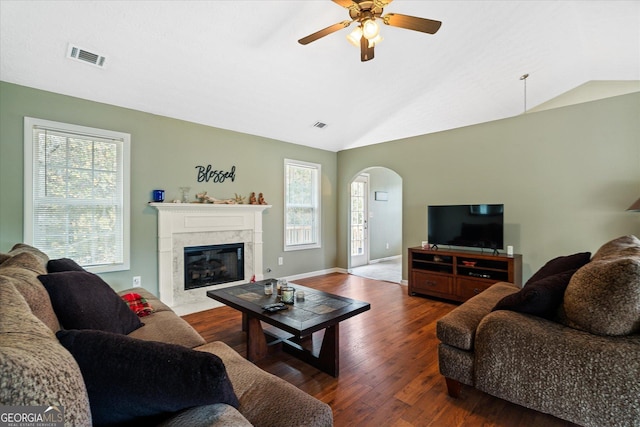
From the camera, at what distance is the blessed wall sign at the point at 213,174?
13.5ft


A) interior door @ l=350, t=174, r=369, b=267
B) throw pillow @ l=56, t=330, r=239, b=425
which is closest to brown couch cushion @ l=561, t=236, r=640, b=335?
throw pillow @ l=56, t=330, r=239, b=425

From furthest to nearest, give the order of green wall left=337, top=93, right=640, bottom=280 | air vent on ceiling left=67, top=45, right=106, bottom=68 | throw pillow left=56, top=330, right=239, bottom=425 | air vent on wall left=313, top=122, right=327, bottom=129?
1. air vent on wall left=313, top=122, right=327, bottom=129
2. green wall left=337, top=93, right=640, bottom=280
3. air vent on ceiling left=67, top=45, right=106, bottom=68
4. throw pillow left=56, top=330, right=239, bottom=425

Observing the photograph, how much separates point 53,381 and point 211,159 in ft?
13.1

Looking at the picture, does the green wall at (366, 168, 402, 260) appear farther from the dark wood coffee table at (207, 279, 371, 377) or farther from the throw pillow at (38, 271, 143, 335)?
the throw pillow at (38, 271, 143, 335)

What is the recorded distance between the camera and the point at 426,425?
1.72 meters

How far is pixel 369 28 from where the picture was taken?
85.7 inches

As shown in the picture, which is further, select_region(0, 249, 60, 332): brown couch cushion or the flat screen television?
the flat screen television

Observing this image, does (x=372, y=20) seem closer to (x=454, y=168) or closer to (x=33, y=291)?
(x=33, y=291)

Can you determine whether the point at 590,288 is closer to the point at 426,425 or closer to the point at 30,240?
the point at 426,425

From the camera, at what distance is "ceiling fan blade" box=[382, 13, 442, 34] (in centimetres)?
209

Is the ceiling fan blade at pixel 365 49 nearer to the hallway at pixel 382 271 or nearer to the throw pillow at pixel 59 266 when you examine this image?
the throw pillow at pixel 59 266

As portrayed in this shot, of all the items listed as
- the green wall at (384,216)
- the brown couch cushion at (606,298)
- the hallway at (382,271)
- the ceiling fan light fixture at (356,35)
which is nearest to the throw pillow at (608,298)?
the brown couch cushion at (606,298)

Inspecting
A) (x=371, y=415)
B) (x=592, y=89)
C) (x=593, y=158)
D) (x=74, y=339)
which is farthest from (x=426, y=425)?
(x=592, y=89)

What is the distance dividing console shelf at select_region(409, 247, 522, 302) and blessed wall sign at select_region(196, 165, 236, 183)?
9.91ft
